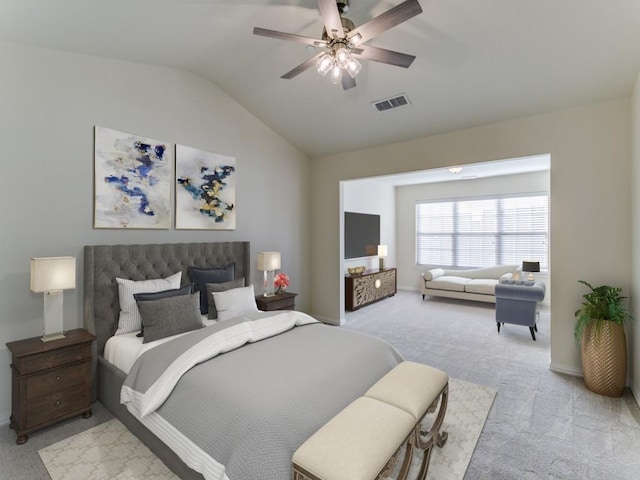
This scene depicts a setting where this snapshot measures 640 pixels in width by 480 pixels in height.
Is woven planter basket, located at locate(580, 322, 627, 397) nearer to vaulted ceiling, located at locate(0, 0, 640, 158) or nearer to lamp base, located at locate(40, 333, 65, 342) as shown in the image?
vaulted ceiling, located at locate(0, 0, 640, 158)

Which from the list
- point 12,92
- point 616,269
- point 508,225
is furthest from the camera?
point 508,225

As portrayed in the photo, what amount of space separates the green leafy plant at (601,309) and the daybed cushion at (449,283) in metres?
3.46

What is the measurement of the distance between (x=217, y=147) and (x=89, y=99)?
1366mm

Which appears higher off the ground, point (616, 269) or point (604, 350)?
point (616, 269)

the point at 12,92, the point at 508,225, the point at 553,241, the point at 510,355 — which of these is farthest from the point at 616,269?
the point at 12,92

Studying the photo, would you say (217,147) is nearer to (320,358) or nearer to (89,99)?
(89,99)

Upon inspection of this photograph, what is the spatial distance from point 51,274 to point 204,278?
137cm

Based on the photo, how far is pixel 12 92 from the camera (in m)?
2.51

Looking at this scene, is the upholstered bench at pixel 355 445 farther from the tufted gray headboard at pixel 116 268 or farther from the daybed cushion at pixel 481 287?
the daybed cushion at pixel 481 287

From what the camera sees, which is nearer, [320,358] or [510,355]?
[320,358]

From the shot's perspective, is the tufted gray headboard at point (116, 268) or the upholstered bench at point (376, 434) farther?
the tufted gray headboard at point (116, 268)

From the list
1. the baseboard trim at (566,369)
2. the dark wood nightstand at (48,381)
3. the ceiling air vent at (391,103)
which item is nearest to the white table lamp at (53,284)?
the dark wood nightstand at (48,381)

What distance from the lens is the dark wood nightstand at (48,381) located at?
227 centimetres

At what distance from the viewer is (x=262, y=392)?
1.73 metres
